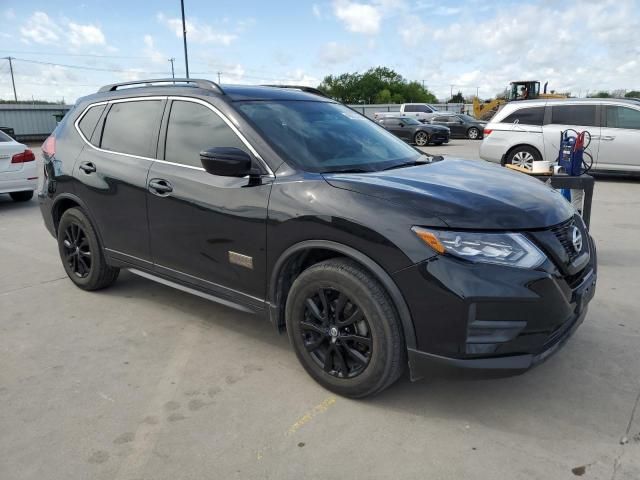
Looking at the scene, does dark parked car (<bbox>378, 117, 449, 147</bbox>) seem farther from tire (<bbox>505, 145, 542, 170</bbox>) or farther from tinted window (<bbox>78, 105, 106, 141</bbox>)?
tinted window (<bbox>78, 105, 106, 141</bbox>)

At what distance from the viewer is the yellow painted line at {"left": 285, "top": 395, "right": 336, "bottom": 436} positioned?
2748 mm

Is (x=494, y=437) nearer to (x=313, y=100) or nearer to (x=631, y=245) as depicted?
(x=313, y=100)

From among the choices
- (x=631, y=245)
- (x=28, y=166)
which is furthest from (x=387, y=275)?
(x=28, y=166)

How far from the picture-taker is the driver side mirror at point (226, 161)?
119 inches

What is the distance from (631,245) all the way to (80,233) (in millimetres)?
5990

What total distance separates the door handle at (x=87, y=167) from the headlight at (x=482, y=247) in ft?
9.60

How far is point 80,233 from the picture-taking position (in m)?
4.65

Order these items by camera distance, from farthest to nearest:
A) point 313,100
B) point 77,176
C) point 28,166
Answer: point 28,166, point 77,176, point 313,100

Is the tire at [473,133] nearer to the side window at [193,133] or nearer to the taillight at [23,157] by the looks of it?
the taillight at [23,157]

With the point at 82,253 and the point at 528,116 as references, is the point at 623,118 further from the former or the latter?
the point at 82,253

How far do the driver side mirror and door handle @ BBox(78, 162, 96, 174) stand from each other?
1.69 meters

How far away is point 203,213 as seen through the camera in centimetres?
345

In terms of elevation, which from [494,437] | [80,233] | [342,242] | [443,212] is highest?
[443,212]

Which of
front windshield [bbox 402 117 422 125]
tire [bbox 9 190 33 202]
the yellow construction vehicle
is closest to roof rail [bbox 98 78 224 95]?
tire [bbox 9 190 33 202]
